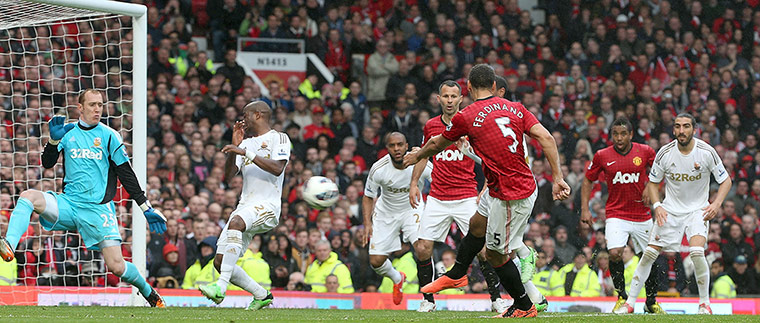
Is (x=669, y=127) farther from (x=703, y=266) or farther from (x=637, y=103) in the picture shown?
(x=703, y=266)

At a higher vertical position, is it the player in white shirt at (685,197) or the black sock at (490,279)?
the player in white shirt at (685,197)

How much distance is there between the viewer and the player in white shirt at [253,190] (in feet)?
34.7

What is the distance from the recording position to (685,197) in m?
12.5

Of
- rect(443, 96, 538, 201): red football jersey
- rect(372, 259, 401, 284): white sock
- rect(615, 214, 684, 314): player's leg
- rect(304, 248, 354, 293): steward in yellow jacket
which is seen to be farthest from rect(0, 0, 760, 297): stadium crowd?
rect(443, 96, 538, 201): red football jersey

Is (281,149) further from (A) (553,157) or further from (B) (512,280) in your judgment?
(A) (553,157)

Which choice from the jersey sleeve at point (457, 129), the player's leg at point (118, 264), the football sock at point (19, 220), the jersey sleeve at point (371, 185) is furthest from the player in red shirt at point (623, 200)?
the football sock at point (19, 220)

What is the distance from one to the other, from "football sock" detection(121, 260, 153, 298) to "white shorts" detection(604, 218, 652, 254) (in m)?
→ 5.51

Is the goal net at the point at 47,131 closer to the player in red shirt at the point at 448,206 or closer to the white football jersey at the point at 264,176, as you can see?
the white football jersey at the point at 264,176

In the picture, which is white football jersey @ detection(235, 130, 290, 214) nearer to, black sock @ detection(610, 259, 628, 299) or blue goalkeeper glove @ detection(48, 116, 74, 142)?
blue goalkeeper glove @ detection(48, 116, 74, 142)

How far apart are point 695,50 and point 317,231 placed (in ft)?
32.8

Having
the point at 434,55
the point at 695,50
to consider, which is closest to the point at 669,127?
the point at 695,50

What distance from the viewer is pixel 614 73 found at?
20.7 metres

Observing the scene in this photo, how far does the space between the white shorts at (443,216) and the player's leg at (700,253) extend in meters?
2.56

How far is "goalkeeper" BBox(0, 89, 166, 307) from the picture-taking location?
10109mm
